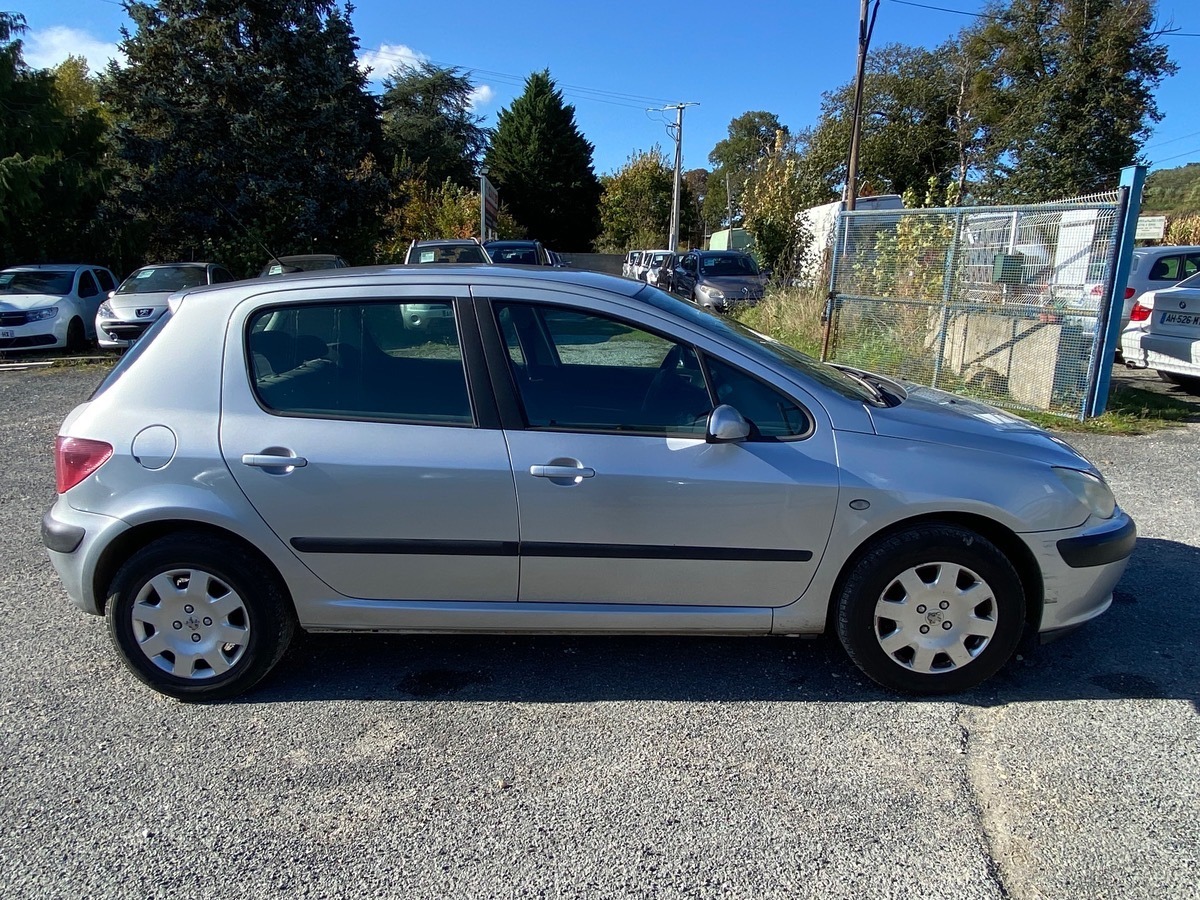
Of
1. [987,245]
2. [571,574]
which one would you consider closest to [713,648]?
[571,574]

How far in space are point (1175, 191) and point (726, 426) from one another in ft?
255

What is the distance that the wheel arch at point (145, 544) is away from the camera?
3.18 m

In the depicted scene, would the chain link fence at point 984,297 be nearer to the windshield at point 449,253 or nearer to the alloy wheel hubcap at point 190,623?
the windshield at point 449,253

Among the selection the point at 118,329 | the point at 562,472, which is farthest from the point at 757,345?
the point at 118,329

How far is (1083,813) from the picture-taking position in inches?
103

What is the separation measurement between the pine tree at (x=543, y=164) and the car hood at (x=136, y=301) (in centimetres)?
3731

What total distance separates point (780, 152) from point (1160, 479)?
2288 cm

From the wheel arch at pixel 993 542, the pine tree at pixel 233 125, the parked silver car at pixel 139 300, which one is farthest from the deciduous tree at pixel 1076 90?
the wheel arch at pixel 993 542

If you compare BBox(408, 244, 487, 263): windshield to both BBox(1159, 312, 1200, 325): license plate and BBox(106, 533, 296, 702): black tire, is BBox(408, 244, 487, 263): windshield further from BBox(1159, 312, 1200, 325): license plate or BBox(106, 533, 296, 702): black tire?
BBox(106, 533, 296, 702): black tire

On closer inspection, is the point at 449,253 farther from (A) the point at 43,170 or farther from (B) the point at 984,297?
(B) the point at 984,297

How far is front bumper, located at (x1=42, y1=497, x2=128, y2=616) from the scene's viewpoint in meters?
3.15

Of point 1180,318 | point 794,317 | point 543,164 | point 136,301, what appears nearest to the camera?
point 1180,318

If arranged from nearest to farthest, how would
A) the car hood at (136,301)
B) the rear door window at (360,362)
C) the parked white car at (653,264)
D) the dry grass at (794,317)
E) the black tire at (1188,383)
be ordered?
the rear door window at (360,362) → the black tire at (1188,383) → the dry grass at (794,317) → the car hood at (136,301) → the parked white car at (653,264)

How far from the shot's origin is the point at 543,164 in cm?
4812
